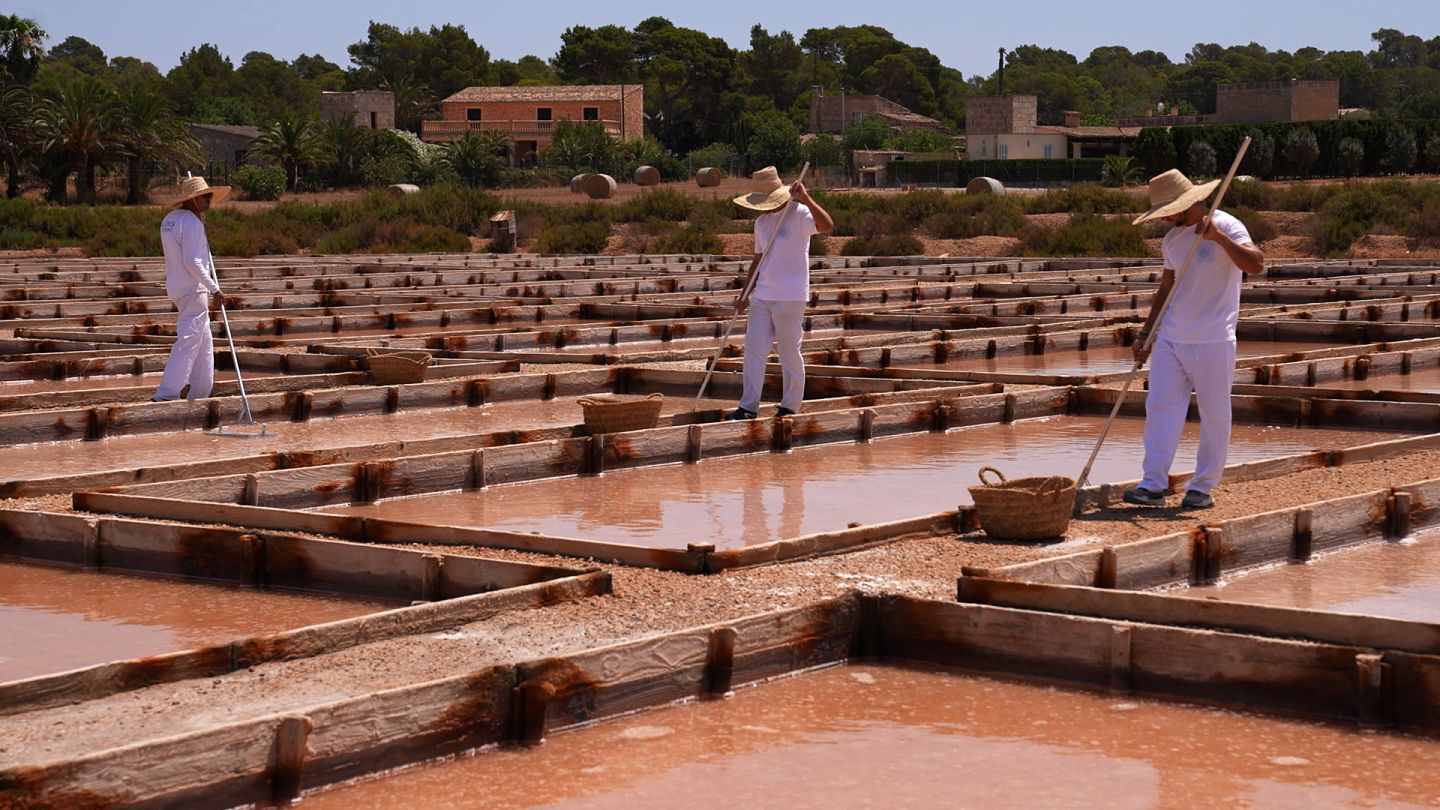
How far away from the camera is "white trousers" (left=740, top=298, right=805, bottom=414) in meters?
10.7

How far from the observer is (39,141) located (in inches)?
1786

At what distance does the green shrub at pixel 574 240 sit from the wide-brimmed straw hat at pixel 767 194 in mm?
26620

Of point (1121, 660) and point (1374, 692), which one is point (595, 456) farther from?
point (1374, 692)

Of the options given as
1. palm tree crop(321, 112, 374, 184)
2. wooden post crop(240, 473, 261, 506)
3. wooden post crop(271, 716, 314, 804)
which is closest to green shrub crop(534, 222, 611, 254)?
palm tree crop(321, 112, 374, 184)

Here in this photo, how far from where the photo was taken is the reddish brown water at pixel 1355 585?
22.4ft

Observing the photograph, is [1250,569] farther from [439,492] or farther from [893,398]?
[893,398]

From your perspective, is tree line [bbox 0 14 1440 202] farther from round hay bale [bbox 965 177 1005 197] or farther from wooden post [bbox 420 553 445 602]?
wooden post [bbox 420 553 445 602]

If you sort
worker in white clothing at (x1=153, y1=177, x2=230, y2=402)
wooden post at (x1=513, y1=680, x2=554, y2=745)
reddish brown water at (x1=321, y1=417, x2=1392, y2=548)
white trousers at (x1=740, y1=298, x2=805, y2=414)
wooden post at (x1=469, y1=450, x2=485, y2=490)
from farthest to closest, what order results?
worker in white clothing at (x1=153, y1=177, x2=230, y2=402) → white trousers at (x1=740, y1=298, x2=805, y2=414) → wooden post at (x1=469, y1=450, x2=485, y2=490) → reddish brown water at (x1=321, y1=417, x2=1392, y2=548) → wooden post at (x1=513, y1=680, x2=554, y2=745)

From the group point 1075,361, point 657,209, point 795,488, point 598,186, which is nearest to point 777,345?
point 795,488

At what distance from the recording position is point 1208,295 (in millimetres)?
7910

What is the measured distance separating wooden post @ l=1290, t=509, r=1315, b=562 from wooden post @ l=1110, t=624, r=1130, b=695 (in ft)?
6.54

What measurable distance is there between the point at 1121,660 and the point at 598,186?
144 feet

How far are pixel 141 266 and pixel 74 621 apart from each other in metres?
23.3

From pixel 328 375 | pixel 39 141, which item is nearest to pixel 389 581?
pixel 328 375
